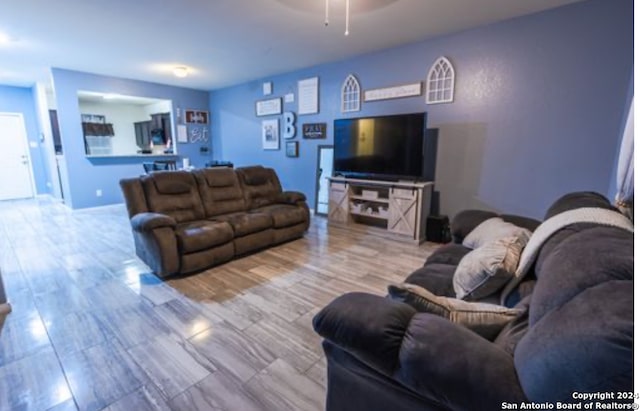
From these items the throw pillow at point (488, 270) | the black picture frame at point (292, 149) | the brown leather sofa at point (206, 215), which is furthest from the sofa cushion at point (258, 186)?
the throw pillow at point (488, 270)

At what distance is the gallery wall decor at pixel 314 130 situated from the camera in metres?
5.00

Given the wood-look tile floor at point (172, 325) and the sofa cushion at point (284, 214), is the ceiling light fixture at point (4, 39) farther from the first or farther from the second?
the sofa cushion at point (284, 214)

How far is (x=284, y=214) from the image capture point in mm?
3676

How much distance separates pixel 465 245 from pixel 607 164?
A: 1968 millimetres

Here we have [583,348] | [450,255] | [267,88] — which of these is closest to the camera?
[583,348]

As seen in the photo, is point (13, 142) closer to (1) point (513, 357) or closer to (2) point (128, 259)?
(2) point (128, 259)

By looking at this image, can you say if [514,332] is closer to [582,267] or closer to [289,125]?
[582,267]

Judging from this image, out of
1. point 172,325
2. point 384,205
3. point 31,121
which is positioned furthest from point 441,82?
point 31,121

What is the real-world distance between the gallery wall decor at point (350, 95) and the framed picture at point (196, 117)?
12.9 feet

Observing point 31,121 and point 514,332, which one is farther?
point 31,121

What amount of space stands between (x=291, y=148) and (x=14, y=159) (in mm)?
6487

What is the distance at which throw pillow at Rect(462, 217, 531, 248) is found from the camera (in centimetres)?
167

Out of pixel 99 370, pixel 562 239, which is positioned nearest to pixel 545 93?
pixel 562 239

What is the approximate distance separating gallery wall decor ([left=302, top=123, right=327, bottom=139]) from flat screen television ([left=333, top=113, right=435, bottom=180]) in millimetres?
609
